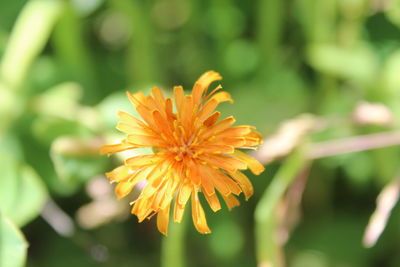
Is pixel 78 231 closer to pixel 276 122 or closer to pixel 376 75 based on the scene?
pixel 276 122

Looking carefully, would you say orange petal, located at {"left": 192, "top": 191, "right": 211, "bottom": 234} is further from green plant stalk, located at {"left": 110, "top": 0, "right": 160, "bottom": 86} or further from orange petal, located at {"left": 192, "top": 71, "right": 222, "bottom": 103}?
green plant stalk, located at {"left": 110, "top": 0, "right": 160, "bottom": 86}

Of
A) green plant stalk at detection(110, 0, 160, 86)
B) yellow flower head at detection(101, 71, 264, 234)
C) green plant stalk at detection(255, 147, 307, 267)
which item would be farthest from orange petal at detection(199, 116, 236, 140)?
green plant stalk at detection(110, 0, 160, 86)

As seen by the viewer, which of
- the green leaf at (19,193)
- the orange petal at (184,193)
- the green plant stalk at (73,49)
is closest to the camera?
the orange petal at (184,193)

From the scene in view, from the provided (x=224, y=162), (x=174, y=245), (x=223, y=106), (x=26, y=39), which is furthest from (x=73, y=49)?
(x=224, y=162)

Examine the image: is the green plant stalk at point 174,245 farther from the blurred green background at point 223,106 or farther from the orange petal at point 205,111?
the orange petal at point 205,111

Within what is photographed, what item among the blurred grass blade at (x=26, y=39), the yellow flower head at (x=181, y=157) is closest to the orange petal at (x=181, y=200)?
the yellow flower head at (x=181, y=157)

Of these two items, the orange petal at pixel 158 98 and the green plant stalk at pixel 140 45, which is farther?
the green plant stalk at pixel 140 45
